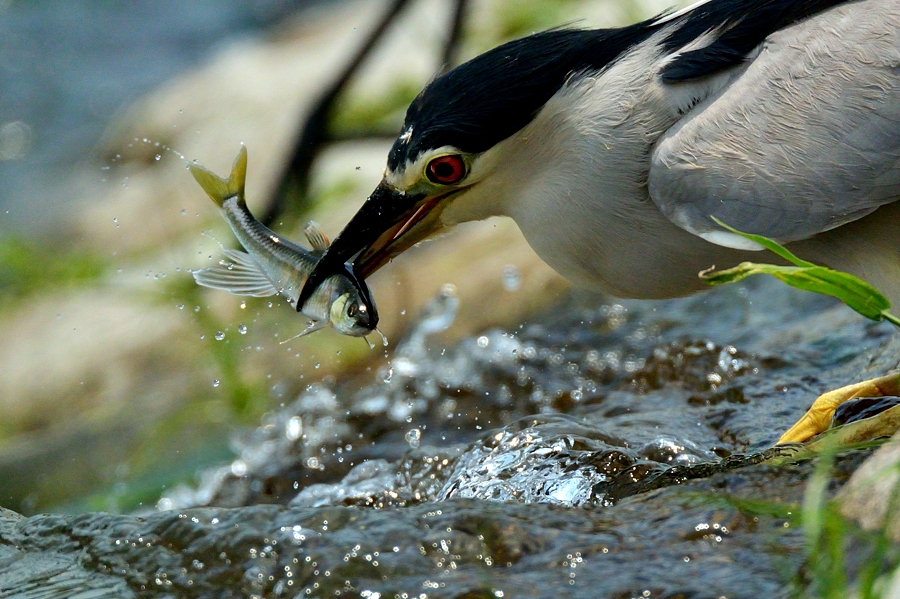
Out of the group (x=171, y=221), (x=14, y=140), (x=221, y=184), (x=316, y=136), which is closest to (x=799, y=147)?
(x=221, y=184)

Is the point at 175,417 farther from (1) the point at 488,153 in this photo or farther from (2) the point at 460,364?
(1) the point at 488,153

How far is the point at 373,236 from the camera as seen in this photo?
10.2 ft

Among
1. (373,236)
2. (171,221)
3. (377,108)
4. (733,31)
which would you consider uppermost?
(733,31)

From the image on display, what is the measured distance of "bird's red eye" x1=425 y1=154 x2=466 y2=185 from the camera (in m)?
2.99

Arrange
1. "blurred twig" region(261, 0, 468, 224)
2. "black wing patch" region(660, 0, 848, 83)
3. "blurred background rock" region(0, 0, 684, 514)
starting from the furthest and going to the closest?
"blurred twig" region(261, 0, 468, 224)
"blurred background rock" region(0, 0, 684, 514)
"black wing patch" region(660, 0, 848, 83)

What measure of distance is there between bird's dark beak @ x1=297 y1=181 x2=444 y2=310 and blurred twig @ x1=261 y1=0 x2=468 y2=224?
2691 millimetres

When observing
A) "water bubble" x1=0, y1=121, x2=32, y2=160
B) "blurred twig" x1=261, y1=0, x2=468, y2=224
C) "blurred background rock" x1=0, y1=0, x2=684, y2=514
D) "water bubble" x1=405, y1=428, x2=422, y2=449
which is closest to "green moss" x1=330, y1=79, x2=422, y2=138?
"blurred background rock" x1=0, y1=0, x2=684, y2=514

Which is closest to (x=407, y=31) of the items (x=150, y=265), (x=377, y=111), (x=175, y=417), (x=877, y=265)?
(x=377, y=111)

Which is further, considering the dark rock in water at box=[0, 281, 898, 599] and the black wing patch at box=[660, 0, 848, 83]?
the black wing patch at box=[660, 0, 848, 83]

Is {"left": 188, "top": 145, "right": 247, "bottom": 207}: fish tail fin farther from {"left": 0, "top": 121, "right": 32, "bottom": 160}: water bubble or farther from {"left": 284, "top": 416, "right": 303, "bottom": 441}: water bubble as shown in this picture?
{"left": 0, "top": 121, "right": 32, "bottom": 160}: water bubble

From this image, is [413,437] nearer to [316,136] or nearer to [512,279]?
[512,279]

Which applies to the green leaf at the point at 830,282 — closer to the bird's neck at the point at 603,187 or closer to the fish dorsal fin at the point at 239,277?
the bird's neck at the point at 603,187

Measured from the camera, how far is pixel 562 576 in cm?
204

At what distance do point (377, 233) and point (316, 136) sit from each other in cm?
318
